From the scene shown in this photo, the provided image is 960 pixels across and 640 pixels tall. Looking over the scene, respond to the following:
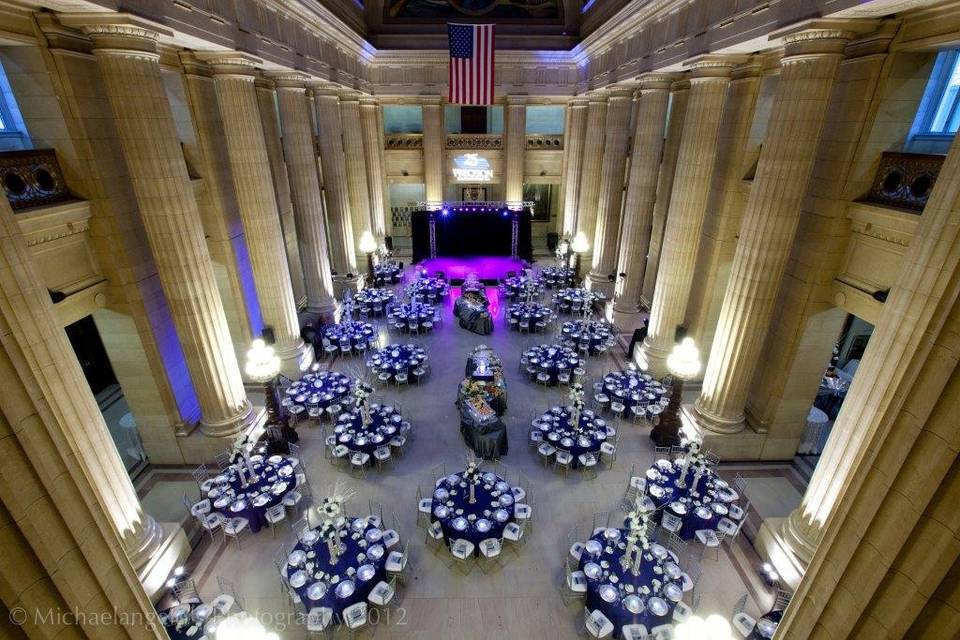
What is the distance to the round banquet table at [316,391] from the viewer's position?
472 inches

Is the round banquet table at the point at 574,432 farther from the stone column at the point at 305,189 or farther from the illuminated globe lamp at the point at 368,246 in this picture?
the illuminated globe lamp at the point at 368,246

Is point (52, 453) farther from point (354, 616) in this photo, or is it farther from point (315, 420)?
point (315, 420)

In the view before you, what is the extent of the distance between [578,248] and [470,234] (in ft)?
20.6

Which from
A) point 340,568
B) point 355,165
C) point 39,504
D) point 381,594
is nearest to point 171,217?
point 39,504

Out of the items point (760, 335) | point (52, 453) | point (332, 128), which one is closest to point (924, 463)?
point (760, 335)

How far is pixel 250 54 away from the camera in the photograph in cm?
995

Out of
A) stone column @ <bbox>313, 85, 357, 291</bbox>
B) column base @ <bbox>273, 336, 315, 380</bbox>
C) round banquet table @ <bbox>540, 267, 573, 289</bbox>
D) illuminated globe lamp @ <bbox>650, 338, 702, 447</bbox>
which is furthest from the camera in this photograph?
round banquet table @ <bbox>540, 267, 573, 289</bbox>

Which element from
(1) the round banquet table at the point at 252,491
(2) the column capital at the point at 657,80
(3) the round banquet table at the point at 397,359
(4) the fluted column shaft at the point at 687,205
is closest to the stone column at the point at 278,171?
(3) the round banquet table at the point at 397,359

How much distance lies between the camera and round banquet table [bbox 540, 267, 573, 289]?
21172 millimetres

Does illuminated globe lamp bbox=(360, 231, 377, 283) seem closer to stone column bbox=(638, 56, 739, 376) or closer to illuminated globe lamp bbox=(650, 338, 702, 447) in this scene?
stone column bbox=(638, 56, 739, 376)

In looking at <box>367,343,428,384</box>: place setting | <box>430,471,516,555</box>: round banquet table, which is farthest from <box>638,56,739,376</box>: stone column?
<box>430,471,516,555</box>: round banquet table

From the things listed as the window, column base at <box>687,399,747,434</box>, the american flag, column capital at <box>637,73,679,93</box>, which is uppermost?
the american flag

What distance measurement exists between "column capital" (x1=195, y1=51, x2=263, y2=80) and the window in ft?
41.0

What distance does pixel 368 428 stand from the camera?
429 inches
